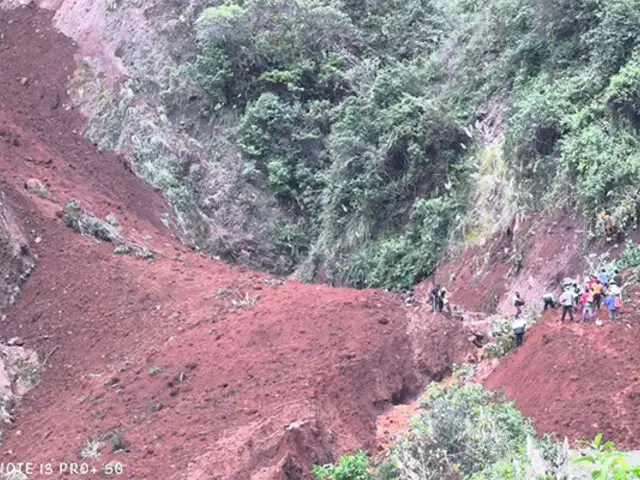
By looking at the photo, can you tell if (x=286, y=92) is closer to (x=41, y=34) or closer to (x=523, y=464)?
(x=41, y=34)

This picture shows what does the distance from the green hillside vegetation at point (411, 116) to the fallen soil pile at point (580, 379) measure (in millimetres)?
3220

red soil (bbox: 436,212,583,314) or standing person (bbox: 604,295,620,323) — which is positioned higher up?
standing person (bbox: 604,295,620,323)

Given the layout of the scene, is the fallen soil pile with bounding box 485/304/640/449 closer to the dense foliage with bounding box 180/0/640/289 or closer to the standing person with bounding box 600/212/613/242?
the standing person with bounding box 600/212/613/242

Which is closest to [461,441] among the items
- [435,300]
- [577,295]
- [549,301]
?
[577,295]

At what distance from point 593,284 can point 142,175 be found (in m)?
13.2

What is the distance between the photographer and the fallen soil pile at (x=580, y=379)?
10531 millimetres

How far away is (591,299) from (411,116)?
8.20 metres

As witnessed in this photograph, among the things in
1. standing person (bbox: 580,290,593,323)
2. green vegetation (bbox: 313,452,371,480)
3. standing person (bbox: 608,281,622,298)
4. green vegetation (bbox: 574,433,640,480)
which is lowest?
green vegetation (bbox: 313,452,371,480)

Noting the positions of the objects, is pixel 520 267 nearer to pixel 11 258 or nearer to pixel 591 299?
pixel 591 299

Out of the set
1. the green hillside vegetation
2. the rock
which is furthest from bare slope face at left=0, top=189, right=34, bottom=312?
the green hillside vegetation

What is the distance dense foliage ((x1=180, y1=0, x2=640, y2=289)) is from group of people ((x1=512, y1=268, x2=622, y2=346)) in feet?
6.27

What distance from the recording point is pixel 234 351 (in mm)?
13625

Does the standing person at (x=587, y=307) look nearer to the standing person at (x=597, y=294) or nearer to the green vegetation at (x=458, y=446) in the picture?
the standing person at (x=597, y=294)

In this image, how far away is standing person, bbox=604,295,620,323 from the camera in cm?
1202
